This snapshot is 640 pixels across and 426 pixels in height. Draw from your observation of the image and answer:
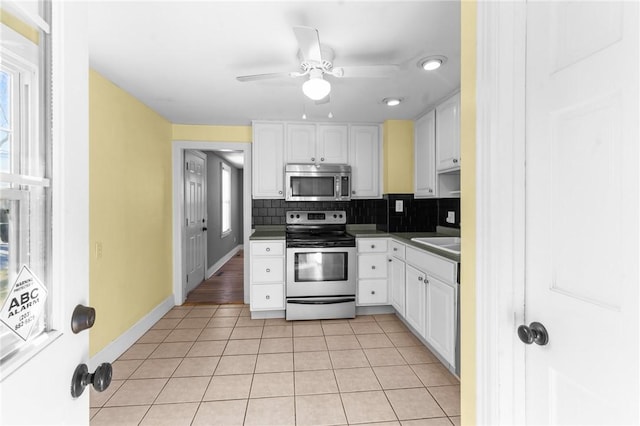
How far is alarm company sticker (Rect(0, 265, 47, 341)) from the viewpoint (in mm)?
511

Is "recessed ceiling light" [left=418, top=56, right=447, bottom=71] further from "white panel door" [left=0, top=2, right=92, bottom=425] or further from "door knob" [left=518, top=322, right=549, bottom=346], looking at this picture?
"white panel door" [left=0, top=2, right=92, bottom=425]

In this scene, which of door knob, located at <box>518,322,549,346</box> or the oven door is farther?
the oven door

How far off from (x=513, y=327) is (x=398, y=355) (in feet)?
5.85

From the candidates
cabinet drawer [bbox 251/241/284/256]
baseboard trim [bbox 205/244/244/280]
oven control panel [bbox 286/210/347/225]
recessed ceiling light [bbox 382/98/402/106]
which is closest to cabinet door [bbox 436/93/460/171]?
recessed ceiling light [bbox 382/98/402/106]

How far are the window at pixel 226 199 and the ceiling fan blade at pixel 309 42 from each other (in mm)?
4705

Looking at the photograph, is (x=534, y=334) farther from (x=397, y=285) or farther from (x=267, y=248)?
(x=267, y=248)

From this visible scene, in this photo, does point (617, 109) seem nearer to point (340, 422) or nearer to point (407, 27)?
point (407, 27)

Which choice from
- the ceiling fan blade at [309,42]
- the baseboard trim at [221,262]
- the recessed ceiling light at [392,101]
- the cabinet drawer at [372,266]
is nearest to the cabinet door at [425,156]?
the recessed ceiling light at [392,101]

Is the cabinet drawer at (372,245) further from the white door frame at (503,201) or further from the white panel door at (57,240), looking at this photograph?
the white panel door at (57,240)

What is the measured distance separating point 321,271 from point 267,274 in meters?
0.58

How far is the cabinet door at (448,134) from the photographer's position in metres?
2.69

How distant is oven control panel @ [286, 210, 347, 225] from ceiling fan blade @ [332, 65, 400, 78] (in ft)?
7.22

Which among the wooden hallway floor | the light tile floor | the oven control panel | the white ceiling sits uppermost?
the white ceiling

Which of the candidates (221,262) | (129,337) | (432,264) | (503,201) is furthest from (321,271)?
(221,262)
